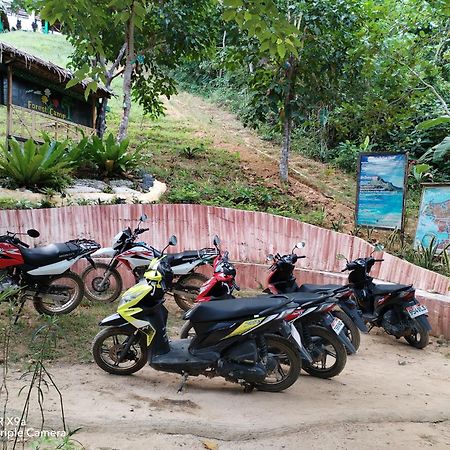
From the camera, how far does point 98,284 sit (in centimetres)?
611

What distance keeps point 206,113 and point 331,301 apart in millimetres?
21086

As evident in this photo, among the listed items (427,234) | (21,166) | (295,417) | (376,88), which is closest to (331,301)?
(295,417)

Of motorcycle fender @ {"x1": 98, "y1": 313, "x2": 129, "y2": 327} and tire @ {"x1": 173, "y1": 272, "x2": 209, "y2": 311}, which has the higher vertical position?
motorcycle fender @ {"x1": 98, "y1": 313, "x2": 129, "y2": 327}

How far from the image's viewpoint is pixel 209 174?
11.9m

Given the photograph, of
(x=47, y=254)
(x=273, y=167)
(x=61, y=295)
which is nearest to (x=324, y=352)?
(x=61, y=295)

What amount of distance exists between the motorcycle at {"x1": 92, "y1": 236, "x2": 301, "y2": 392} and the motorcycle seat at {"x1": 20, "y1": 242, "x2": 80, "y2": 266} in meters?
1.50

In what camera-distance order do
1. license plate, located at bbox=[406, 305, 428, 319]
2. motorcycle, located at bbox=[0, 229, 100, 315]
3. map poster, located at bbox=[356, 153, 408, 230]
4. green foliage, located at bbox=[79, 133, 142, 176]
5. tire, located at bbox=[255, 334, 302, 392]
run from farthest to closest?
green foliage, located at bbox=[79, 133, 142, 176] → map poster, located at bbox=[356, 153, 408, 230] → license plate, located at bbox=[406, 305, 428, 319] → motorcycle, located at bbox=[0, 229, 100, 315] → tire, located at bbox=[255, 334, 302, 392]

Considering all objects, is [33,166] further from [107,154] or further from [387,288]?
[387,288]

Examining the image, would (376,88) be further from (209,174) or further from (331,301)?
(331,301)

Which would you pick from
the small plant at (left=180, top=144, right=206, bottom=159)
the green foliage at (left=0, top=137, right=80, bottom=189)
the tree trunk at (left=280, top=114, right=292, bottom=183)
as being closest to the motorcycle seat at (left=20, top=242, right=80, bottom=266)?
the green foliage at (left=0, top=137, right=80, bottom=189)

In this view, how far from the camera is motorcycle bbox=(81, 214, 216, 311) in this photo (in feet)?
19.9

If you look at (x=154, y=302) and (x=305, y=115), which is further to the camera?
(x=305, y=115)

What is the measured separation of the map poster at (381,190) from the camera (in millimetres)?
8125

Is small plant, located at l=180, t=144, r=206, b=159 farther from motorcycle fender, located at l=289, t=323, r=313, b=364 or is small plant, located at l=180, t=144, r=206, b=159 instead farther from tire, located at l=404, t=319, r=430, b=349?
motorcycle fender, located at l=289, t=323, r=313, b=364
